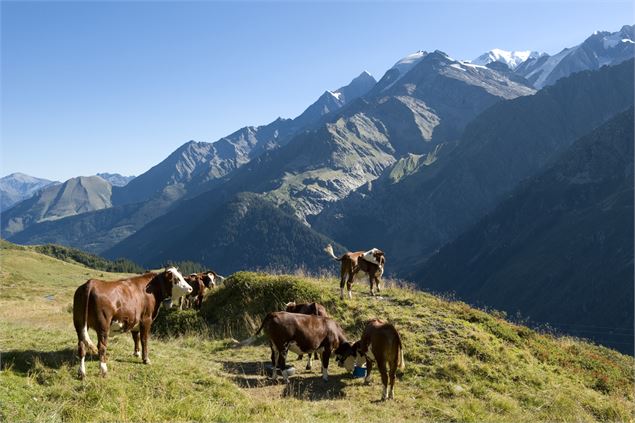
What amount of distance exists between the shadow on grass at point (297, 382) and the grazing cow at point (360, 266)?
7236 mm

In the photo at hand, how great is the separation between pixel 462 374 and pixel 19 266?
150 meters

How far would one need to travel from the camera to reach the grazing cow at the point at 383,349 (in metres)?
15.2

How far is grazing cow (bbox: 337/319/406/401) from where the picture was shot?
1518cm

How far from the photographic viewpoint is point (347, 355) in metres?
16.8

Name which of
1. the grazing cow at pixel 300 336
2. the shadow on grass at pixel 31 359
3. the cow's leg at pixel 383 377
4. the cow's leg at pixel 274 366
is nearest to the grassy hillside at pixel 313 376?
the shadow on grass at pixel 31 359

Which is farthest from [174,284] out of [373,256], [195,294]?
[373,256]

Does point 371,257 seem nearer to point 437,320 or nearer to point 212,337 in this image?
point 437,320

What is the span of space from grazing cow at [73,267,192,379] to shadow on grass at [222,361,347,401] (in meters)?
3.50

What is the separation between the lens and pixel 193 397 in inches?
483

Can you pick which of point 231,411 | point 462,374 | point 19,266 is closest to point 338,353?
point 462,374

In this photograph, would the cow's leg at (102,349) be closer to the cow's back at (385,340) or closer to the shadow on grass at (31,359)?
the shadow on grass at (31,359)

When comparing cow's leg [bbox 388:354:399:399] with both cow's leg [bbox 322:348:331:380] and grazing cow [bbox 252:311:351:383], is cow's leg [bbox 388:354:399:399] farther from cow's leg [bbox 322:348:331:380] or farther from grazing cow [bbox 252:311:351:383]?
cow's leg [bbox 322:348:331:380]

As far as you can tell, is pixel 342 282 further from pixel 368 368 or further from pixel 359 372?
pixel 368 368

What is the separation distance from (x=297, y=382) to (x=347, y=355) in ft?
6.73
